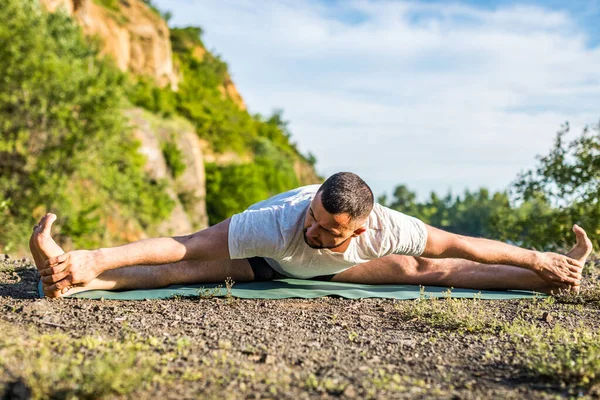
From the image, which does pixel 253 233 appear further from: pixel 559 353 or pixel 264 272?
pixel 559 353

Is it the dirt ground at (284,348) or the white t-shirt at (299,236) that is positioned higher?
the white t-shirt at (299,236)

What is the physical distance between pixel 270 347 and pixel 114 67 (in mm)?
14565

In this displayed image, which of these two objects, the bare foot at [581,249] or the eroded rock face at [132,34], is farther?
the eroded rock face at [132,34]

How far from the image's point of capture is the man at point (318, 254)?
3748mm

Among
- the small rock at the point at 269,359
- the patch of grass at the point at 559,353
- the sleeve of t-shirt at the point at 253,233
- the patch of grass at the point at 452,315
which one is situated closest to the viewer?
the patch of grass at the point at 559,353

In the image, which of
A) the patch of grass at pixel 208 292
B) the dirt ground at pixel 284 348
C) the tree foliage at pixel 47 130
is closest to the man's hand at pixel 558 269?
the dirt ground at pixel 284 348

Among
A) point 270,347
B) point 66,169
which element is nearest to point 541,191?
point 270,347

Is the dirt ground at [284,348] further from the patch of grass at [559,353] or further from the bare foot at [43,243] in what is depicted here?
the bare foot at [43,243]

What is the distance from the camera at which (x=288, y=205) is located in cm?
410

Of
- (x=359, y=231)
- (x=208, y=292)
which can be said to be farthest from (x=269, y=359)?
(x=208, y=292)

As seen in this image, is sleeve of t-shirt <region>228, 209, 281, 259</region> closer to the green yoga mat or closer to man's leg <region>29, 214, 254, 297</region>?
the green yoga mat

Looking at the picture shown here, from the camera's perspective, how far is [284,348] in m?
2.94

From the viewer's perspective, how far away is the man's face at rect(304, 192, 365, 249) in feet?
12.1

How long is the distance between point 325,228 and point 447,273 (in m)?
1.59
